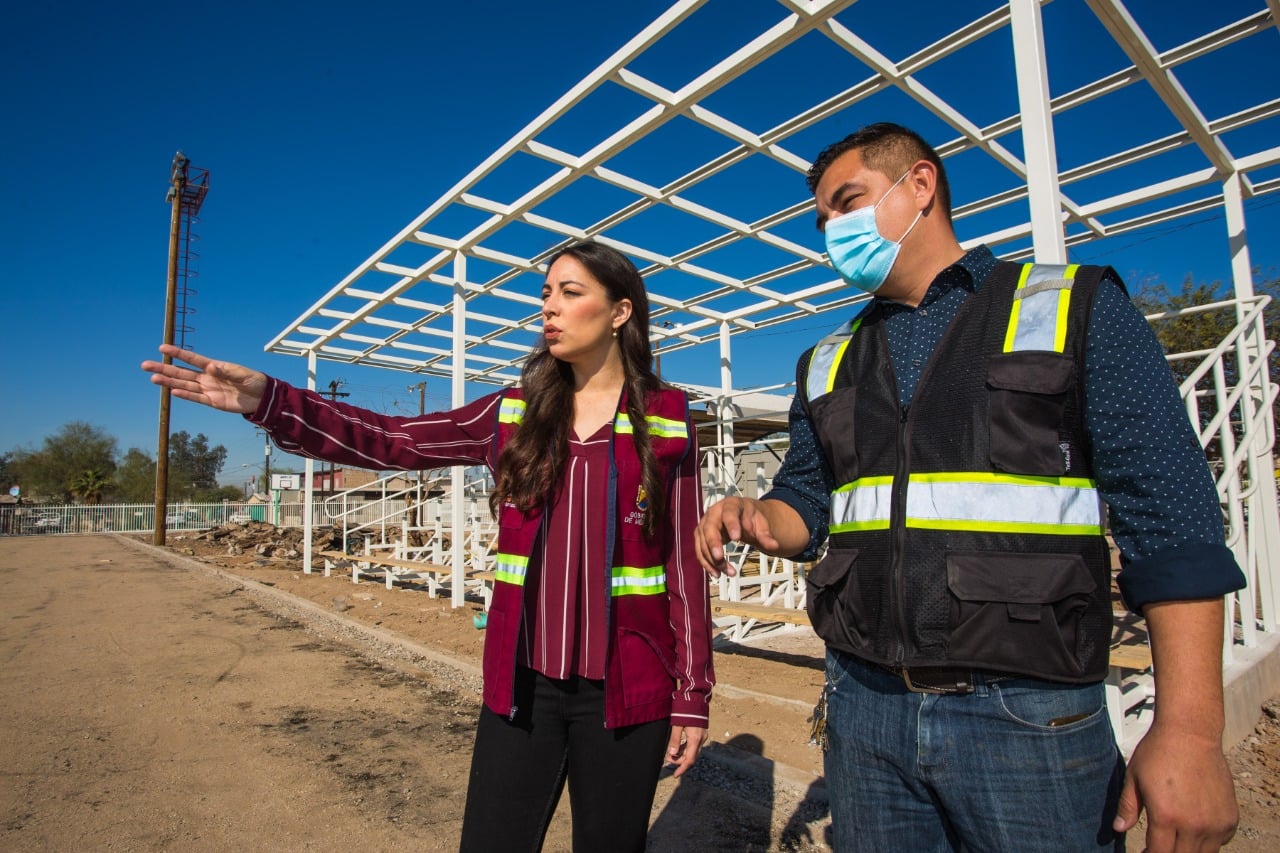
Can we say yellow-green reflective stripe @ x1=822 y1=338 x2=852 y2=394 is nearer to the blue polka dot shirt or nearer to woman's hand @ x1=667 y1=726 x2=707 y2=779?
the blue polka dot shirt

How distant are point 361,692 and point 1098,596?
527 centimetres

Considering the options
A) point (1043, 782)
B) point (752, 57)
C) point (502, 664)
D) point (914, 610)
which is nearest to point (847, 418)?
point (914, 610)

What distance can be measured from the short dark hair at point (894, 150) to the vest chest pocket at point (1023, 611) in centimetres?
79

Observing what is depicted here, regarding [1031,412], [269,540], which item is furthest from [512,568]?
[269,540]

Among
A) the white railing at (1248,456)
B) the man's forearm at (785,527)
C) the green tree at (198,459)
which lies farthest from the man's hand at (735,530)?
the green tree at (198,459)

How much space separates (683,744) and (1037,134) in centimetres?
290

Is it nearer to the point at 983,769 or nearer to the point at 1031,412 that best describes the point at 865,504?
the point at 1031,412

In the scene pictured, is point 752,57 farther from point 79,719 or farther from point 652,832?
point 79,719

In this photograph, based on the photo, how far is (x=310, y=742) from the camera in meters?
4.11

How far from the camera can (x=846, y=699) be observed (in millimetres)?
1343

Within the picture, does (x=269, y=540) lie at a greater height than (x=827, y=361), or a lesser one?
lesser

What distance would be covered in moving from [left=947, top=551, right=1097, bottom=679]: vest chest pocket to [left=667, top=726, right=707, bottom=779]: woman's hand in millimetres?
804

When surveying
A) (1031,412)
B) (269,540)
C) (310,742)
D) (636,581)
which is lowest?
(269,540)

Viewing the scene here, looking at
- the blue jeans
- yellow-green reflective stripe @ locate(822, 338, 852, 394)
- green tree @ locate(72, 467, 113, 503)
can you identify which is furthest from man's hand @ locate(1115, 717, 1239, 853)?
green tree @ locate(72, 467, 113, 503)
